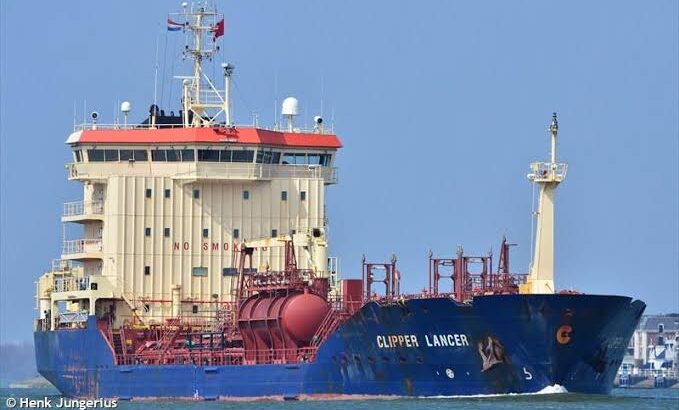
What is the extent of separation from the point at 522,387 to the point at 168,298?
17233 millimetres

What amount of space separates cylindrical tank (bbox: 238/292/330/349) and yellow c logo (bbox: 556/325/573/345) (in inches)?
340

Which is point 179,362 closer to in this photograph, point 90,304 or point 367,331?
point 90,304

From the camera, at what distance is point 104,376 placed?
66.8 meters

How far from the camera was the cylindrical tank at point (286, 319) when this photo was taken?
59531 mm

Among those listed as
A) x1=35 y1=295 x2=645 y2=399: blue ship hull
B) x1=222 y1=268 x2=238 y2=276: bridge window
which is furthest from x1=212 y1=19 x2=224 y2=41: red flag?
x1=35 y1=295 x2=645 y2=399: blue ship hull

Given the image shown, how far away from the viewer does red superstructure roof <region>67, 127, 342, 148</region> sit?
6706 cm

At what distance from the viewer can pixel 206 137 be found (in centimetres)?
6694

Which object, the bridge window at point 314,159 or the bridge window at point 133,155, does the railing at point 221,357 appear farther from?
the bridge window at point 314,159

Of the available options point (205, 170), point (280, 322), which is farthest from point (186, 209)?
point (280, 322)

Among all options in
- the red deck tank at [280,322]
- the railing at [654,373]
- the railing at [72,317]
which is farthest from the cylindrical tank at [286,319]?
the railing at [654,373]

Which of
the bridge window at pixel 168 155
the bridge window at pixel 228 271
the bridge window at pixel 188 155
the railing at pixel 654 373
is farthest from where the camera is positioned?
the railing at pixel 654 373

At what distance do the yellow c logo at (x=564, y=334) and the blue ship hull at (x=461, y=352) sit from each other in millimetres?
27

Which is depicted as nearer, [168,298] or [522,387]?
[522,387]

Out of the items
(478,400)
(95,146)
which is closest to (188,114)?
(95,146)
